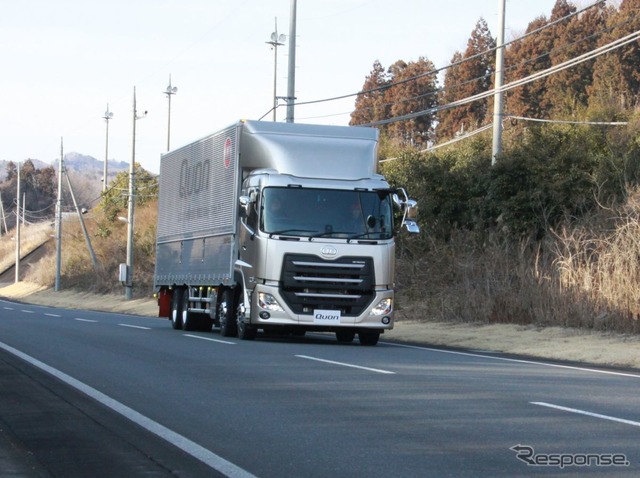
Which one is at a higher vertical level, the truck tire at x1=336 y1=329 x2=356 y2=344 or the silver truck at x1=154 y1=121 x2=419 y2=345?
the silver truck at x1=154 y1=121 x2=419 y2=345

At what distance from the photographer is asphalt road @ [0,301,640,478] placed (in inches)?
319

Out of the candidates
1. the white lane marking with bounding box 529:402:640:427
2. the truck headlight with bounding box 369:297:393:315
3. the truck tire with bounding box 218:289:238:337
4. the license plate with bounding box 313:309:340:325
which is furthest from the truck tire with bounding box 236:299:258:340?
the white lane marking with bounding box 529:402:640:427

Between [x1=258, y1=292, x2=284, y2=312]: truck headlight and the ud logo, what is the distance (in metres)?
1.28

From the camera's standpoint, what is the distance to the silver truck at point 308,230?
19859mm

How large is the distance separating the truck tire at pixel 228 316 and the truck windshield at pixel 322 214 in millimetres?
2711

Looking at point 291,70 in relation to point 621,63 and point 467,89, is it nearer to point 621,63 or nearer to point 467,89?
point 621,63

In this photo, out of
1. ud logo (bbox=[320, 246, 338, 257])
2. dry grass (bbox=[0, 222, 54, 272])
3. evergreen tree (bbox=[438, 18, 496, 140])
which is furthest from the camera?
dry grass (bbox=[0, 222, 54, 272])

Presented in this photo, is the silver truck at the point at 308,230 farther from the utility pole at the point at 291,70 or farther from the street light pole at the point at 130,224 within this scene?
the street light pole at the point at 130,224

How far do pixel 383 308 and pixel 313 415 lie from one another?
389 inches

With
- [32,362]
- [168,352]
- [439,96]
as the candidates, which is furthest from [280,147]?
[439,96]

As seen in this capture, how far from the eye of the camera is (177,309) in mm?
27094

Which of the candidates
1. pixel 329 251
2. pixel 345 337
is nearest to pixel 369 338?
pixel 345 337

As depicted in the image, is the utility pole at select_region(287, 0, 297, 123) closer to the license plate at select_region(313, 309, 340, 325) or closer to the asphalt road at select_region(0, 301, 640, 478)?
the license plate at select_region(313, 309, 340, 325)

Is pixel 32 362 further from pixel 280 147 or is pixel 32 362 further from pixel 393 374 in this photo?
pixel 280 147
